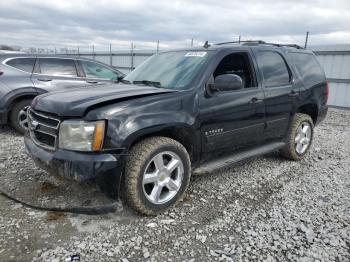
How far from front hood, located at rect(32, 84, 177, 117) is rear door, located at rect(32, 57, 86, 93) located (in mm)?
3310

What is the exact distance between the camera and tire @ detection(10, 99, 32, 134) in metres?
6.14

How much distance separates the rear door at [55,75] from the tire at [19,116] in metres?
0.43

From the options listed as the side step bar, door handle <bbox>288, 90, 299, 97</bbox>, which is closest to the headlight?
the side step bar

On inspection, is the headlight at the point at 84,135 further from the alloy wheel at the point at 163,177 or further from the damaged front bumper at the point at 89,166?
the alloy wheel at the point at 163,177

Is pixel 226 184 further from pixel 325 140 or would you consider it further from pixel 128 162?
pixel 325 140

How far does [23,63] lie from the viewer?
6348mm

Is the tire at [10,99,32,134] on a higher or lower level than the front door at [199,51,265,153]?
lower

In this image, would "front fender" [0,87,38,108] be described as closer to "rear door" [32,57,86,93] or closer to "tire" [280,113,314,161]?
"rear door" [32,57,86,93]

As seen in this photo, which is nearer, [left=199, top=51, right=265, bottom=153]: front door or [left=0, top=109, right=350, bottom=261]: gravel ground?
[left=0, top=109, right=350, bottom=261]: gravel ground

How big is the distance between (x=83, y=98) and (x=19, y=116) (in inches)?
156

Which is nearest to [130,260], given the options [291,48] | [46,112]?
[46,112]

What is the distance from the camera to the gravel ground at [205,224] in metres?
2.59

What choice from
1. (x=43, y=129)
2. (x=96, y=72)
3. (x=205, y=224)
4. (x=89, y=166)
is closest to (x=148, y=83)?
(x=43, y=129)

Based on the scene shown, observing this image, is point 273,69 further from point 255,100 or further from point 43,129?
point 43,129
